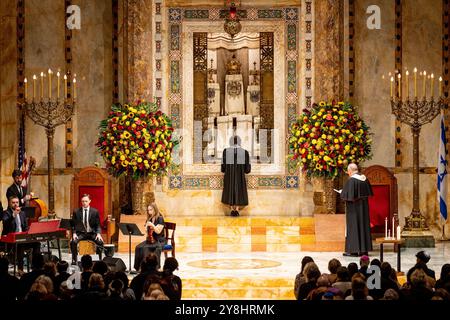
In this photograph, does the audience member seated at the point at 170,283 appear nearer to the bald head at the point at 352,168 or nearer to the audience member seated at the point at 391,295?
the audience member seated at the point at 391,295

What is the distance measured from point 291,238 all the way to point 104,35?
5.34m

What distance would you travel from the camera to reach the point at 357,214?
1559 centimetres

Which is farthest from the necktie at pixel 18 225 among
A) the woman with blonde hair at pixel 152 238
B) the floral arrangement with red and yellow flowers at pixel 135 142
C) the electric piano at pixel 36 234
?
the floral arrangement with red and yellow flowers at pixel 135 142

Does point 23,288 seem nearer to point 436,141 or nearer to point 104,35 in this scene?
point 104,35

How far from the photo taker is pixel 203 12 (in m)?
18.6

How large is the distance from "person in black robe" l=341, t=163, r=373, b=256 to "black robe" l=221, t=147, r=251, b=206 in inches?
112

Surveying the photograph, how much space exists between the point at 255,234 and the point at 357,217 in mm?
2292

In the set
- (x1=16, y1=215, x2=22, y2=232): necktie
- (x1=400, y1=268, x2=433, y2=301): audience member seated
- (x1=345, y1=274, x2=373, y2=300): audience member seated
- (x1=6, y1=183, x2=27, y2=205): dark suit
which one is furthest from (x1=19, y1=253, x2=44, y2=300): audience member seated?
(x1=6, y1=183, x2=27, y2=205): dark suit

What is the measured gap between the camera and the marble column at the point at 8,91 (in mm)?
18078

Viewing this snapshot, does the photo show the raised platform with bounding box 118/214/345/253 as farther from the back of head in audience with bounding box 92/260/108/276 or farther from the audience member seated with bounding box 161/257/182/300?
the back of head in audience with bounding box 92/260/108/276

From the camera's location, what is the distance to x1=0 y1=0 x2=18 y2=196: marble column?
1808 cm

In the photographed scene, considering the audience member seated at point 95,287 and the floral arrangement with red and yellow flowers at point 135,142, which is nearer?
the audience member seated at point 95,287

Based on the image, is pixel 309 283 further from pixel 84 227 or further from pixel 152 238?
pixel 84 227

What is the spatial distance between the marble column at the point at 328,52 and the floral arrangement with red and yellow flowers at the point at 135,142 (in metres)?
3.03
